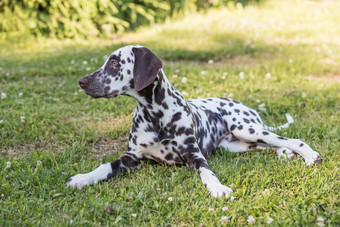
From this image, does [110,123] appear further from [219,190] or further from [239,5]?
[239,5]

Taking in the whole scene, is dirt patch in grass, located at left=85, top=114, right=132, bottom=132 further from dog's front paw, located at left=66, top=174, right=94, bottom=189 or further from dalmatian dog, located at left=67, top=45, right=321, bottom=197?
dog's front paw, located at left=66, top=174, right=94, bottom=189

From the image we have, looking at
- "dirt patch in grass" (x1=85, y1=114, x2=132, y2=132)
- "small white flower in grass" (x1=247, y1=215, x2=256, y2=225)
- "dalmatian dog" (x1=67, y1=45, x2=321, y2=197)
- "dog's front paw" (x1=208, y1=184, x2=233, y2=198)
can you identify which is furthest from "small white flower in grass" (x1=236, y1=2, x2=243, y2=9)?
"small white flower in grass" (x1=247, y1=215, x2=256, y2=225)

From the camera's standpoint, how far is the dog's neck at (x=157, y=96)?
3.98 metres

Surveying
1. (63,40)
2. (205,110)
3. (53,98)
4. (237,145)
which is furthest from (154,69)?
(63,40)

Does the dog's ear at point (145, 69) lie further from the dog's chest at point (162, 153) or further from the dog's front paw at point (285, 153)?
the dog's front paw at point (285, 153)

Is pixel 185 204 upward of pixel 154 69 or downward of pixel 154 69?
downward

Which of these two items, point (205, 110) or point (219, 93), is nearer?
point (205, 110)

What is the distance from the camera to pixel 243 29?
10.2 metres

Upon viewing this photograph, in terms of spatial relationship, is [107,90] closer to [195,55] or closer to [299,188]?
[299,188]

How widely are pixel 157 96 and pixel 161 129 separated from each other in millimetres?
345

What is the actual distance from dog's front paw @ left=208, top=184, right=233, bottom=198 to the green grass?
0.08m

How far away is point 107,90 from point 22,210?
131 cm

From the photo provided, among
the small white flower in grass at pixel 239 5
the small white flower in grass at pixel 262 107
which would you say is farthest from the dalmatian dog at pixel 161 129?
the small white flower in grass at pixel 239 5

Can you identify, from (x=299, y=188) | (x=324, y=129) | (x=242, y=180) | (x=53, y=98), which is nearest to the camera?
(x=299, y=188)
